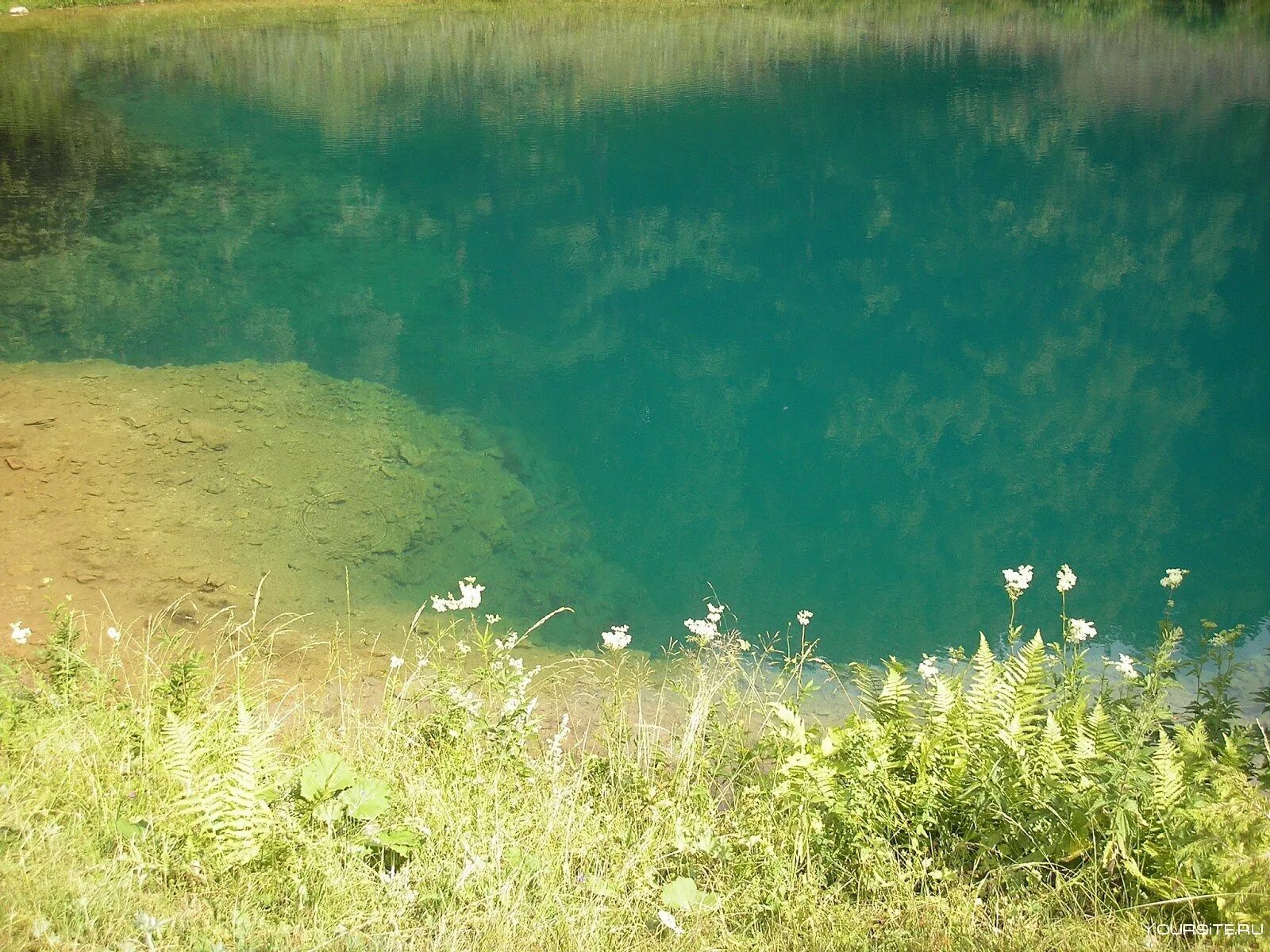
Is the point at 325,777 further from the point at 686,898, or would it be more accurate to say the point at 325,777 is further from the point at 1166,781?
the point at 1166,781

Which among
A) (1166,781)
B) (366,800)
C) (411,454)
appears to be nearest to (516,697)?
(366,800)

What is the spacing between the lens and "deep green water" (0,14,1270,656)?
7035 millimetres

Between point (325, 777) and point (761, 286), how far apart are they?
973 cm

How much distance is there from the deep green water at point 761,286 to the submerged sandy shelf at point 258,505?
0.40 meters

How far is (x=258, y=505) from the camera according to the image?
6.73 meters

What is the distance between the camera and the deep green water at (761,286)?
23.1 ft

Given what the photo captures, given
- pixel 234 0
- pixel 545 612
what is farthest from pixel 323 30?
pixel 545 612

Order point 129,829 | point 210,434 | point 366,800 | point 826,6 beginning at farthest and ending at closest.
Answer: point 826,6, point 210,434, point 366,800, point 129,829

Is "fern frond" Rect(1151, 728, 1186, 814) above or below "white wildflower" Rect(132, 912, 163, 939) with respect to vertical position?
below

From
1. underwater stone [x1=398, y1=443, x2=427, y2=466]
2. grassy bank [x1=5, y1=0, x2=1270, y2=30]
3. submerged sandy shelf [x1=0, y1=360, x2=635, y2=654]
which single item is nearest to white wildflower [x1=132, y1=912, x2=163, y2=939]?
submerged sandy shelf [x1=0, y1=360, x2=635, y2=654]

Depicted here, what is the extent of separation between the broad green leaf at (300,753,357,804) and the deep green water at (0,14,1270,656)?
9.66 feet

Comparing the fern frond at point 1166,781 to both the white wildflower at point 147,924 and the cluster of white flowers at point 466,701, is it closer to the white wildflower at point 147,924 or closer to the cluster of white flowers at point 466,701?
the cluster of white flowers at point 466,701

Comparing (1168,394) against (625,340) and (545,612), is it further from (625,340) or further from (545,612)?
(545,612)

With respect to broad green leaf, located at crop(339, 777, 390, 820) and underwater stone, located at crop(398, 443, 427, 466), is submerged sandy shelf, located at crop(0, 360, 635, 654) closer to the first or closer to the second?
underwater stone, located at crop(398, 443, 427, 466)
